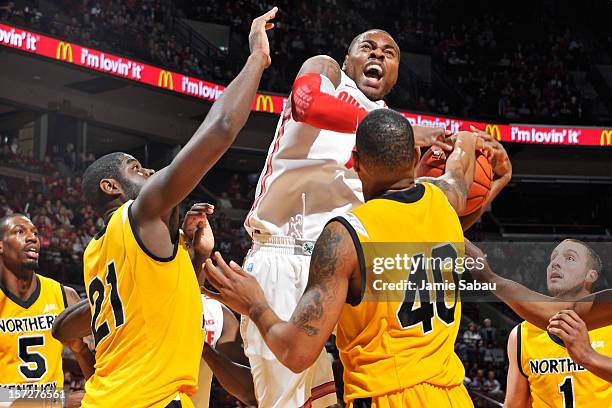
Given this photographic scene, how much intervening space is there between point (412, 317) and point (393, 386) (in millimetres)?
213

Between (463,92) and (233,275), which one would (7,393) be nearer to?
(233,275)

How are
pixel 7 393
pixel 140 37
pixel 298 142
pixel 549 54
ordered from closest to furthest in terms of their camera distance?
1. pixel 298 142
2. pixel 7 393
3. pixel 140 37
4. pixel 549 54

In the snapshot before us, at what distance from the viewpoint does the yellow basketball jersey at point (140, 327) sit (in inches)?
111

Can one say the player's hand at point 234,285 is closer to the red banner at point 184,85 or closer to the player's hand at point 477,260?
the player's hand at point 477,260

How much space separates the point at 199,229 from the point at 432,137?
1035 mm

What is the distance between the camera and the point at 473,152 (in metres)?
3.31


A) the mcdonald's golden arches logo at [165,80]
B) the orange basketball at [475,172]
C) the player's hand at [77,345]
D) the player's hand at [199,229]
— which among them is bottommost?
the player's hand at [77,345]

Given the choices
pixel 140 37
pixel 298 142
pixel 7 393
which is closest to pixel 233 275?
pixel 298 142

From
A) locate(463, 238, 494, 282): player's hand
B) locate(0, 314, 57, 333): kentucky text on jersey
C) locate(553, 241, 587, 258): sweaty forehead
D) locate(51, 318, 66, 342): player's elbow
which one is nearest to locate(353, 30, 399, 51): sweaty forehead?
locate(463, 238, 494, 282): player's hand

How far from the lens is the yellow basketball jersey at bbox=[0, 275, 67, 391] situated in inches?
223

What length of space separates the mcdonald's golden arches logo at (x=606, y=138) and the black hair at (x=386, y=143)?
57.7 ft

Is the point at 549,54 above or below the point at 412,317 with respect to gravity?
above

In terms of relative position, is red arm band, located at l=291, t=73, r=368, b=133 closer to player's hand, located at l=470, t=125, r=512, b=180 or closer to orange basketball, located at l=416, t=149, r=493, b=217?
orange basketball, located at l=416, t=149, r=493, b=217

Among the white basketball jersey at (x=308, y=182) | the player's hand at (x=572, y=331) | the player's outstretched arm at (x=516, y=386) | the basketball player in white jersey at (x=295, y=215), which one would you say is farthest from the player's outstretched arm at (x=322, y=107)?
the player's outstretched arm at (x=516, y=386)
